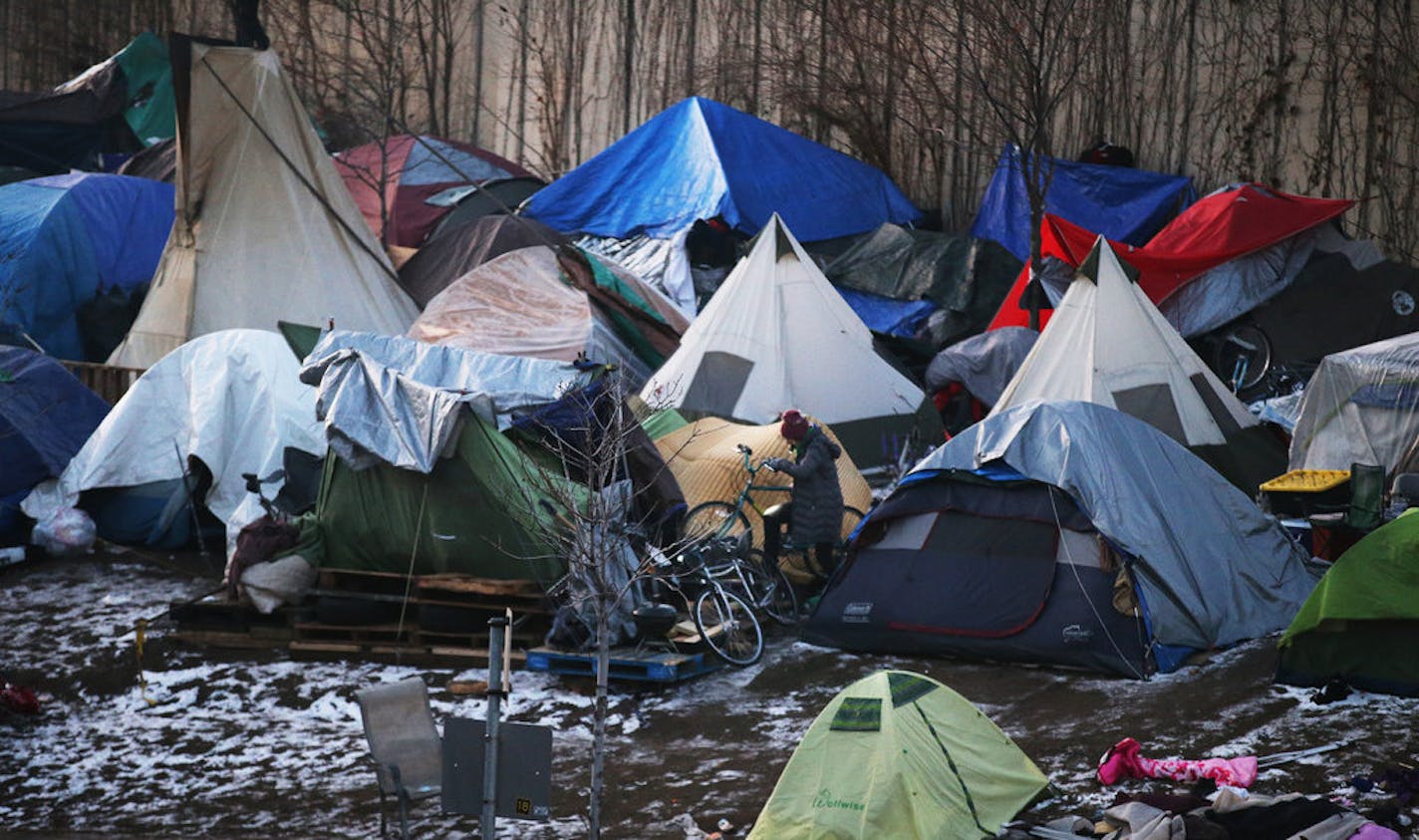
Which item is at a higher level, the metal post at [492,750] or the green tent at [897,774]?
the metal post at [492,750]

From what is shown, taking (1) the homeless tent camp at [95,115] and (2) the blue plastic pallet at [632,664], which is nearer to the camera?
(2) the blue plastic pallet at [632,664]

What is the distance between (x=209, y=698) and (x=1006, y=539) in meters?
5.86

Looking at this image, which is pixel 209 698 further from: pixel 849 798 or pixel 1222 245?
pixel 1222 245

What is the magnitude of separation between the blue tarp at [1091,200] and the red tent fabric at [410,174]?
728cm

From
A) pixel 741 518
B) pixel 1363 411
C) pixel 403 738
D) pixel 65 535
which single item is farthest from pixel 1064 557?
pixel 65 535

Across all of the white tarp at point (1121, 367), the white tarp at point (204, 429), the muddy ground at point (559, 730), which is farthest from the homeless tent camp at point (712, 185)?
the muddy ground at point (559, 730)

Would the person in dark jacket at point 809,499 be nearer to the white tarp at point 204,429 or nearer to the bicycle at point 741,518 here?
the bicycle at point 741,518

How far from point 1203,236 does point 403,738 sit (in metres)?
12.4

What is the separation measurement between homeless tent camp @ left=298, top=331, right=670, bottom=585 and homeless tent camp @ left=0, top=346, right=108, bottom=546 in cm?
363

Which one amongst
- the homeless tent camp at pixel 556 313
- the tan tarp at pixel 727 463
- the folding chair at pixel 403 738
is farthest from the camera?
the homeless tent camp at pixel 556 313

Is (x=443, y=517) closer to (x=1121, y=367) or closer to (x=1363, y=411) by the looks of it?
(x=1121, y=367)

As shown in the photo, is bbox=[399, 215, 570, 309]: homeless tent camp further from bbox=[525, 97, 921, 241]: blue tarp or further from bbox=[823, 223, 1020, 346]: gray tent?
bbox=[823, 223, 1020, 346]: gray tent

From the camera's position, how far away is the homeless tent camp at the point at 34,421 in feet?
49.9

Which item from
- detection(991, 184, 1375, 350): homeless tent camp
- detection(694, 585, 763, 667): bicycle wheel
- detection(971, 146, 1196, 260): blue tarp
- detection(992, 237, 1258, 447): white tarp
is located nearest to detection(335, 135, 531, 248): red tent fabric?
detection(971, 146, 1196, 260): blue tarp
